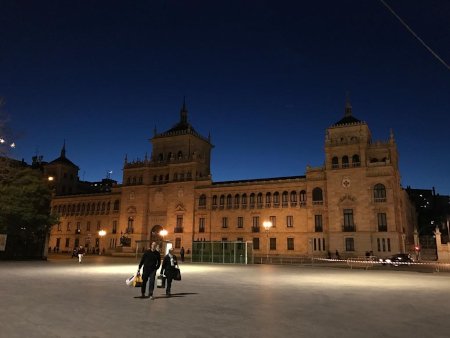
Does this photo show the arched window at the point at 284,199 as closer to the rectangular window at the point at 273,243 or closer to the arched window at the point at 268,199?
the arched window at the point at 268,199

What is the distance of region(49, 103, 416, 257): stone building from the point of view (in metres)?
47.8

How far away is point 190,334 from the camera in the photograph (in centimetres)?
706

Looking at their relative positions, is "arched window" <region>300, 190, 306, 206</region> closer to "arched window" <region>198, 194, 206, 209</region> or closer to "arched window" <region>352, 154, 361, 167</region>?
"arched window" <region>352, 154, 361, 167</region>

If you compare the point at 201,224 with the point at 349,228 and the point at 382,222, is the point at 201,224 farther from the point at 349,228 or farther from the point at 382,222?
the point at 382,222

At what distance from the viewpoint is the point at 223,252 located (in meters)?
38.4

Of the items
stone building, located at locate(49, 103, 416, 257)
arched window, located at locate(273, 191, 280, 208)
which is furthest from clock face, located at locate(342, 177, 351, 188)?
arched window, located at locate(273, 191, 280, 208)

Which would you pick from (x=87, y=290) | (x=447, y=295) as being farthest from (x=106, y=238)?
(x=447, y=295)

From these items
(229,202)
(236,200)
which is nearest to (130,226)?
(229,202)

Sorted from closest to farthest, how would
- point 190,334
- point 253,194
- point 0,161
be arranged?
1. point 190,334
2. point 0,161
3. point 253,194

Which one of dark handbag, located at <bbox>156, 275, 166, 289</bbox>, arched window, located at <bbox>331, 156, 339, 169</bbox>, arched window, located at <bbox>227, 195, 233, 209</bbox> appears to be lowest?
dark handbag, located at <bbox>156, 275, 166, 289</bbox>

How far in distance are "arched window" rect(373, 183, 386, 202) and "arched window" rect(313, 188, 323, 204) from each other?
715 cm

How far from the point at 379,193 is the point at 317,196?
27.1ft

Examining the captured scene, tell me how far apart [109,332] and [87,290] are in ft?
22.8

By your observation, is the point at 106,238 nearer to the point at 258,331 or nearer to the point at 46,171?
the point at 46,171
